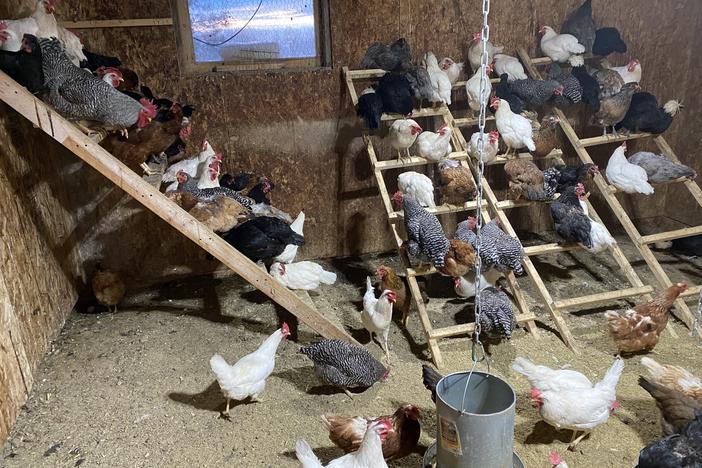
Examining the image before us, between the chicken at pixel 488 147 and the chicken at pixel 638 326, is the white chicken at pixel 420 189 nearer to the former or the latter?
the chicken at pixel 488 147

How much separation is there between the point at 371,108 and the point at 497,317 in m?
1.76

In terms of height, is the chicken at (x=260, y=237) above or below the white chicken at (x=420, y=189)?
below

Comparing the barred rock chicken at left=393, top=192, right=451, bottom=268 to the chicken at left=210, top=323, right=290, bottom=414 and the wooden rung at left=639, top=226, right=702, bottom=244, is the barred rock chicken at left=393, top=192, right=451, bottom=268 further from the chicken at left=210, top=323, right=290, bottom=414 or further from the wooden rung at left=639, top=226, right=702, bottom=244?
the wooden rung at left=639, top=226, right=702, bottom=244

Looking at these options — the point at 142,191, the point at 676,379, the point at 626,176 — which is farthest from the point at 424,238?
the point at 626,176

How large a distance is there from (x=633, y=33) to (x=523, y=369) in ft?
11.6

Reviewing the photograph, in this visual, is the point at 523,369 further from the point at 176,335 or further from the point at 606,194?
the point at 176,335

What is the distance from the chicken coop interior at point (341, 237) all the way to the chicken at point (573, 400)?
1 centimetres

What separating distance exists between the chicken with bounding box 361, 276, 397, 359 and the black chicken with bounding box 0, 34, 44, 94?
2.24m

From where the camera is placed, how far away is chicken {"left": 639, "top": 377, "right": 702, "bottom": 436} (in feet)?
7.93

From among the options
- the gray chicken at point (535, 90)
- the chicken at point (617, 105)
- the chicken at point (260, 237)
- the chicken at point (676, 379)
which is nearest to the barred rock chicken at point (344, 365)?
the chicken at point (260, 237)

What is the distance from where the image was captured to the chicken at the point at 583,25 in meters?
4.45

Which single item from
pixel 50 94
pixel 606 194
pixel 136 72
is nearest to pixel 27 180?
pixel 50 94

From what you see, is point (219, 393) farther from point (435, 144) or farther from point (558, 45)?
point (558, 45)

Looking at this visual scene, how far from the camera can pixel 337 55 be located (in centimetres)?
433
